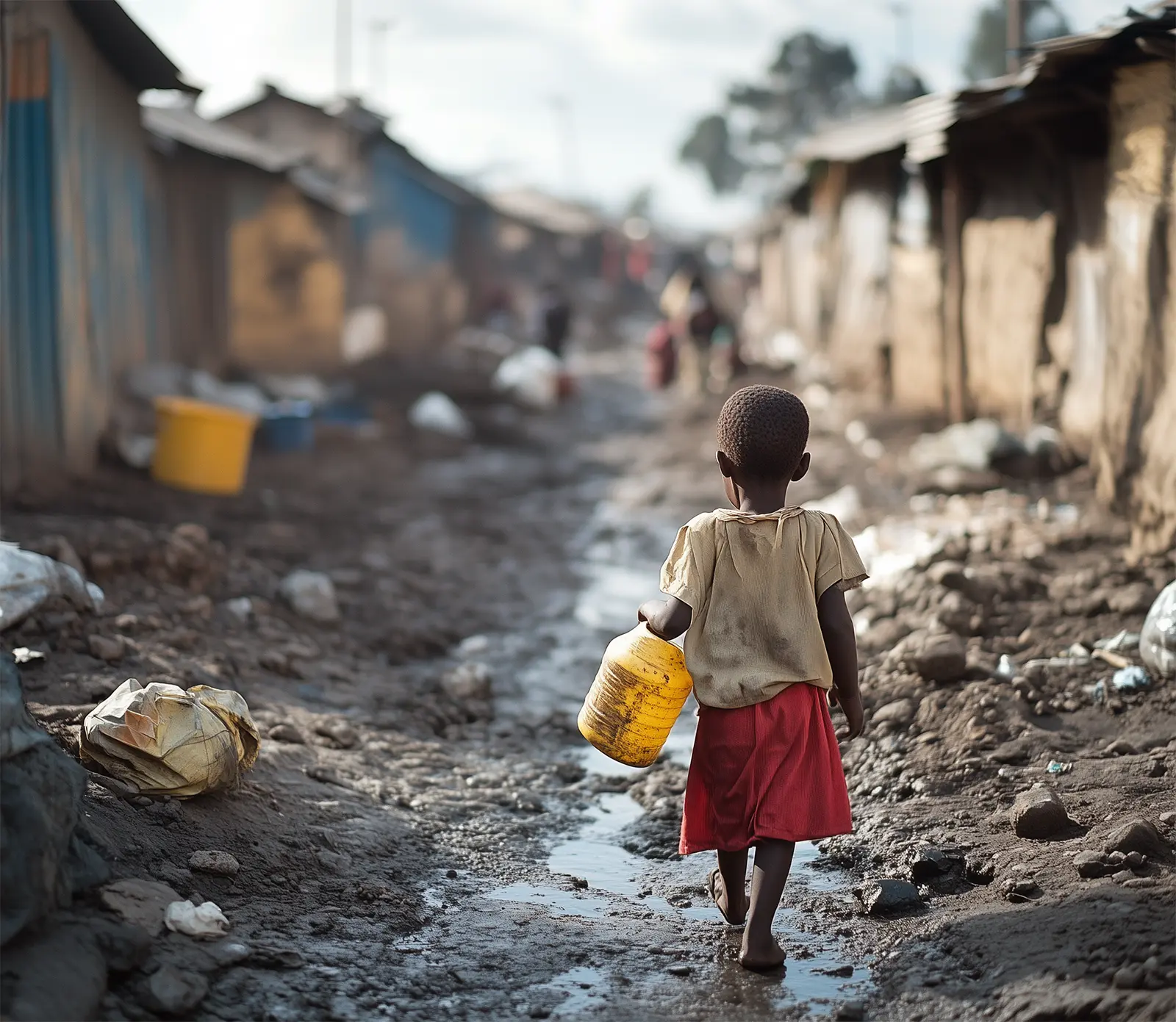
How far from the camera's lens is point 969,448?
28.3ft

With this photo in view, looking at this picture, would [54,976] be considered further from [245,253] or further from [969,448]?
[245,253]

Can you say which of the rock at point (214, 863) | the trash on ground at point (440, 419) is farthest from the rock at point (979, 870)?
the trash on ground at point (440, 419)

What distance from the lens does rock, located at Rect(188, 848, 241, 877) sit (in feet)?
11.1

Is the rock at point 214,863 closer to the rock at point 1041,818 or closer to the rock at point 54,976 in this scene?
the rock at point 54,976

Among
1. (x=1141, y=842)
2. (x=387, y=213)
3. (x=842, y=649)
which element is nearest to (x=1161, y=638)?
(x=1141, y=842)

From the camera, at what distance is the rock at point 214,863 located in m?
3.38

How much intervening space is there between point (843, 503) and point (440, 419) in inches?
249

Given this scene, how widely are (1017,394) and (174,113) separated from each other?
9638 millimetres

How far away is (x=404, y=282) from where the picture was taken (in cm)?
2255

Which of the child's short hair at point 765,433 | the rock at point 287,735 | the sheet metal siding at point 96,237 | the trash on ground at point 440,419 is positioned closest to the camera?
the child's short hair at point 765,433

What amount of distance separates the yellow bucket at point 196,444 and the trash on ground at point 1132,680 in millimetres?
5931

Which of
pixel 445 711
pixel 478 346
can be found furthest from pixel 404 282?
pixel 445 711

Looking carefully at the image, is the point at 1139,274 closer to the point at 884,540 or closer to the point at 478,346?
the point at 884,540

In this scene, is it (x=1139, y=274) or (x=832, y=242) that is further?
(x=832, y=242)
